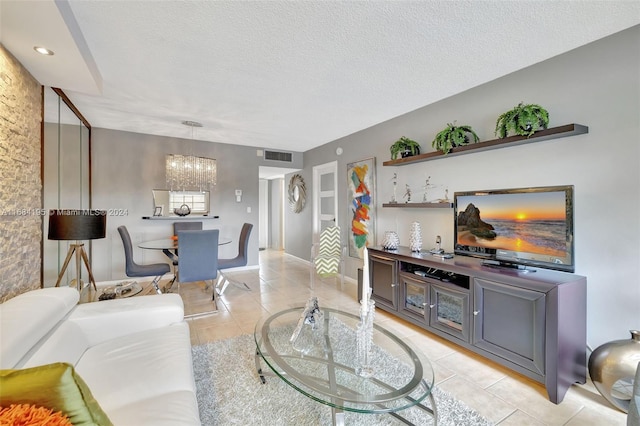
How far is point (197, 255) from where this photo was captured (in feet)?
10.8

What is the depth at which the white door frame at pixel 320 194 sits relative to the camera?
5098mm

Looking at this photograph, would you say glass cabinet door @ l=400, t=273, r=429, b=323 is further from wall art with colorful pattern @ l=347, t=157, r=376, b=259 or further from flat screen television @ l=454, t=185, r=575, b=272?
wall art with colorful pattern @ l=347, t=157, r=376, b=259

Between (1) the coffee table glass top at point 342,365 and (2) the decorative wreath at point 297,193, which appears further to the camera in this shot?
(2) the decorative wreath at point 297,193

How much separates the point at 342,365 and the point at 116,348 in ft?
4.32

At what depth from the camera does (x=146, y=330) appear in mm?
1828

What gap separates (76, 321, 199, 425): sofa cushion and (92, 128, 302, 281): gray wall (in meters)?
3.37

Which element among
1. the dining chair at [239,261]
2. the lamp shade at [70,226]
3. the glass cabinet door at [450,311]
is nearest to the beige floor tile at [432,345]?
the glass cabinet door at [450,311]

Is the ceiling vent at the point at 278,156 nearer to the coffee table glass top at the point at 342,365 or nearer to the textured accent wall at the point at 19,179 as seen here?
the textured accent wall at the point at 19,179

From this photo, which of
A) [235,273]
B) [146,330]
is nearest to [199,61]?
[146,330]

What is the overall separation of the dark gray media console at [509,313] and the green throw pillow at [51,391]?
243 cm

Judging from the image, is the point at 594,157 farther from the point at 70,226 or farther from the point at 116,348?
the point at 70,226

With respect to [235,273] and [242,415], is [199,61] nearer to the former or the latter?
[242,415]

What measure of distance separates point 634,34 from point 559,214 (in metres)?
1.29

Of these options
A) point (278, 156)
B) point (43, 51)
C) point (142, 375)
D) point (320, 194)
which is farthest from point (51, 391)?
point (278, 156)
